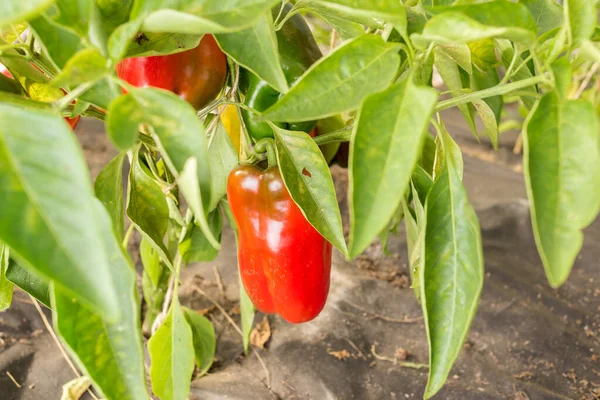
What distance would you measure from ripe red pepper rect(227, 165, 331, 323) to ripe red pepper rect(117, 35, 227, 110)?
0.44 ft

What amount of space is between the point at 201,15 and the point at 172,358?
1.78 ft


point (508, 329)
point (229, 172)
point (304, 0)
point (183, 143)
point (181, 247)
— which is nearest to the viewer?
point (183, 143)

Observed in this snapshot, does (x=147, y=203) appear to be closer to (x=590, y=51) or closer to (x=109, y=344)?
(x=109, y=344)

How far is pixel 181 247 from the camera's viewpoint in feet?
3.11

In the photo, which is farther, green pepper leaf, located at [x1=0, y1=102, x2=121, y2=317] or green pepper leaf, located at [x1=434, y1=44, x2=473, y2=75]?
green pepper leaf, located at [x1=434, y1=44, x2=473, y2=75]

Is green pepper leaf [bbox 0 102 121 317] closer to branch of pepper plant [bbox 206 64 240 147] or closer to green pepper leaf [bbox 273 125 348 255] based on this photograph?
green pepper leaf [bbox 273 125 348 255]

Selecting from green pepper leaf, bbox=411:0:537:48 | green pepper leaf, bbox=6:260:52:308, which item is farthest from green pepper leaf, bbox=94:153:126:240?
green pepper leaf, bbox=411:0:537:48

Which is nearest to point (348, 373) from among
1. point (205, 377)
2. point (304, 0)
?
point (205, 377)

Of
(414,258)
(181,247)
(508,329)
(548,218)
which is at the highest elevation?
(548,218)

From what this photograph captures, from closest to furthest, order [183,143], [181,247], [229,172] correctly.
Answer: [183,143] < [229,172] < [181,247]

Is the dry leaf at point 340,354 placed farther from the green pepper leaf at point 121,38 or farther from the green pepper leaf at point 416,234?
the green pepper leaf at point 121,38

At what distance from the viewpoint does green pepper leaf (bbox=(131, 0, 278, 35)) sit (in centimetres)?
36

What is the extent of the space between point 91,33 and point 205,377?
29.9 inches

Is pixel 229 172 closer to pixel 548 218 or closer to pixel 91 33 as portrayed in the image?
pixel 91 33
